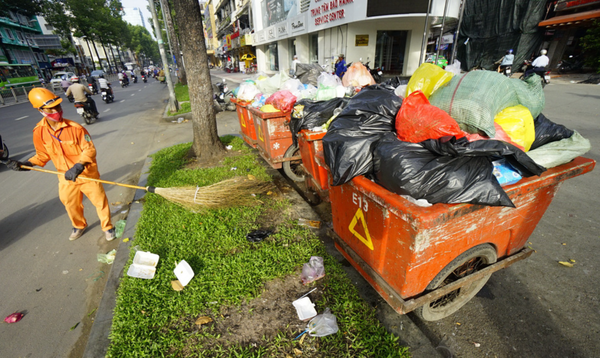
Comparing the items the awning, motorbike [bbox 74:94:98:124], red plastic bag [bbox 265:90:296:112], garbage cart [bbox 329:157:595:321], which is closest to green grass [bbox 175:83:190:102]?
motorbike [bbox 74:94:98:124]

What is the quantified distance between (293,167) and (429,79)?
2820mm

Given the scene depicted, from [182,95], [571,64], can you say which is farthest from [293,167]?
[571,64]

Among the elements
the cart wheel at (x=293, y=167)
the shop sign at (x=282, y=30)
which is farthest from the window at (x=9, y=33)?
the cart wheel at (x=293, y=167)

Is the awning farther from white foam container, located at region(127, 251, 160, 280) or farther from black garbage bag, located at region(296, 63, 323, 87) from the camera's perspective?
white foam container, located at region(127, 251, 160, 280)

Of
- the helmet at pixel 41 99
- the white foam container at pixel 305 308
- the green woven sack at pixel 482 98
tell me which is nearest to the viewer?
the green woven sack at pixel 482 98

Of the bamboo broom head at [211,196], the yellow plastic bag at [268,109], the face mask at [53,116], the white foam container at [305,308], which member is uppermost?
the face mask at [53,116]

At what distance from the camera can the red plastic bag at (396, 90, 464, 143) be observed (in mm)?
1734

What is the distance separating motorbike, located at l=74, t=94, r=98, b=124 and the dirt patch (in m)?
11.0

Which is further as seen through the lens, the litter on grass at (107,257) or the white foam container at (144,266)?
the litter on grass at (107,257)

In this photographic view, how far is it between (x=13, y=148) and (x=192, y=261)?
858 cm

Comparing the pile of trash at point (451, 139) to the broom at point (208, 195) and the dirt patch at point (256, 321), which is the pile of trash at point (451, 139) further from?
the broom at point (208, 195)

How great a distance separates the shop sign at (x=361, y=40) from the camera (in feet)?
48.5

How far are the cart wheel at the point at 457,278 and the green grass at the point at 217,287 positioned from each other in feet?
1.45

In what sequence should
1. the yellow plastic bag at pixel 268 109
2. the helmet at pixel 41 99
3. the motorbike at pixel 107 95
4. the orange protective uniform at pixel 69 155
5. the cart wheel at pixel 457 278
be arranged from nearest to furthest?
the cart wheel at pixel 457 278, the helmet at pixel 41 99, the orange protective uniform at pixel 69 155, the yellow plastic bag at pixel 268 109, the motorbike at pixel 107 95
